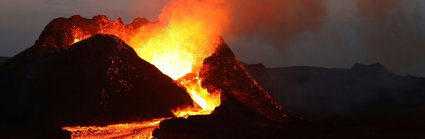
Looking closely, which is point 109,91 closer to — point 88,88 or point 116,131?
point 88,88

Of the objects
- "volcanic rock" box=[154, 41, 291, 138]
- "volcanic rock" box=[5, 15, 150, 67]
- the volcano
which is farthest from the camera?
"volcanic rock" box=[5, 15, 150, 67]

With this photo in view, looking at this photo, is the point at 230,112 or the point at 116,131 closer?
the point at 116,131

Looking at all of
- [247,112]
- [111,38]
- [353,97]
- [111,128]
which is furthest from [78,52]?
[353,97]

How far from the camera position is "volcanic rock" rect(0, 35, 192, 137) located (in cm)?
3969

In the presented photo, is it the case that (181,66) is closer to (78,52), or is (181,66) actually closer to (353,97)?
(78,52)

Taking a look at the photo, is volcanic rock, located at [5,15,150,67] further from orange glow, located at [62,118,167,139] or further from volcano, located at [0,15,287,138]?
orange glow, located at [62,118,167,139]

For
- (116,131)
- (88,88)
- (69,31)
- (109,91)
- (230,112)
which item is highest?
(69,31)

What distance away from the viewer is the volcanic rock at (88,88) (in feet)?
130

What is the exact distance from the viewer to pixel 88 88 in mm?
41000

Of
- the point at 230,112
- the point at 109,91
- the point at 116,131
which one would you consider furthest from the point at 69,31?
the point at 230,112

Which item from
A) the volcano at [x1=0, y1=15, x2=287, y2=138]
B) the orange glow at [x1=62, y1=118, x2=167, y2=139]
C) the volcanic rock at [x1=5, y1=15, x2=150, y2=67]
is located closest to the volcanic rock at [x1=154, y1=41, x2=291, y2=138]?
the volcano at [x1=0, y1=15, x2=287, y2=138]

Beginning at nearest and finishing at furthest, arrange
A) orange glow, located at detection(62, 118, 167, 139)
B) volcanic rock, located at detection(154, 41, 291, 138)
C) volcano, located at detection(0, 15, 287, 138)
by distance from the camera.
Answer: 1. orange glow, located at detection(62, 118, 167, 139)
2. volcanic rock, located at detection(154, 41, 291, 138)
3. volcano, located at detection(0, 15, 287, 138)

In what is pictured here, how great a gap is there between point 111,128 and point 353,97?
73.7 m

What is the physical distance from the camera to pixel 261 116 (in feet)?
140
